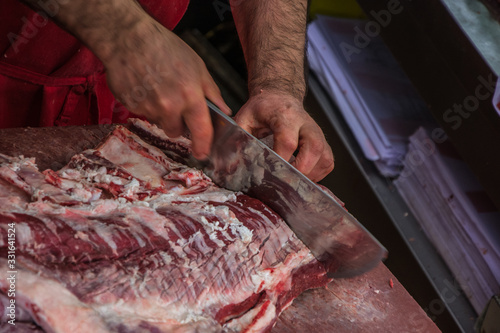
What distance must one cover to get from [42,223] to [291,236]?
0.98m

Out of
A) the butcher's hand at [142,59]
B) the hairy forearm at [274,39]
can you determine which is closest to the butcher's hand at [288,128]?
the hairy forearm at [274,39]

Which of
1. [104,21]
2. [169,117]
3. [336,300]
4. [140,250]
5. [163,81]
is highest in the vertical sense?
[104,21]

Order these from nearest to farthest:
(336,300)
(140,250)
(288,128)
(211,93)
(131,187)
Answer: (140,250) → (211,93) → (131,187) → (336,300) → (288,128)

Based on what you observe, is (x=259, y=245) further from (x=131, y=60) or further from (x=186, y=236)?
(x=131, y=60)

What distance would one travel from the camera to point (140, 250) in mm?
1558

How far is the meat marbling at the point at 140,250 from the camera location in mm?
1341

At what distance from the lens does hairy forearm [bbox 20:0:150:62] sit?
157 cm

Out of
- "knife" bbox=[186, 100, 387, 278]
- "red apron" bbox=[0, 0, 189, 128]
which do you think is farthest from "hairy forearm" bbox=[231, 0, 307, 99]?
"knife" bbox=[186, 100, 387, 278]

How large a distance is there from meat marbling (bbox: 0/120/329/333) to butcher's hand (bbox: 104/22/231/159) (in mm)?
349

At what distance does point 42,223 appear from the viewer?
1.42m

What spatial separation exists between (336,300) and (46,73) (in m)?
1.84

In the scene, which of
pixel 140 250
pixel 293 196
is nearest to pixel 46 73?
pixel 140 250

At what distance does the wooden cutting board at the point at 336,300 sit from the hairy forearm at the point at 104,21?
734 mm

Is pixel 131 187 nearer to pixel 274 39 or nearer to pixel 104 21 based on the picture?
pixel 104 21
